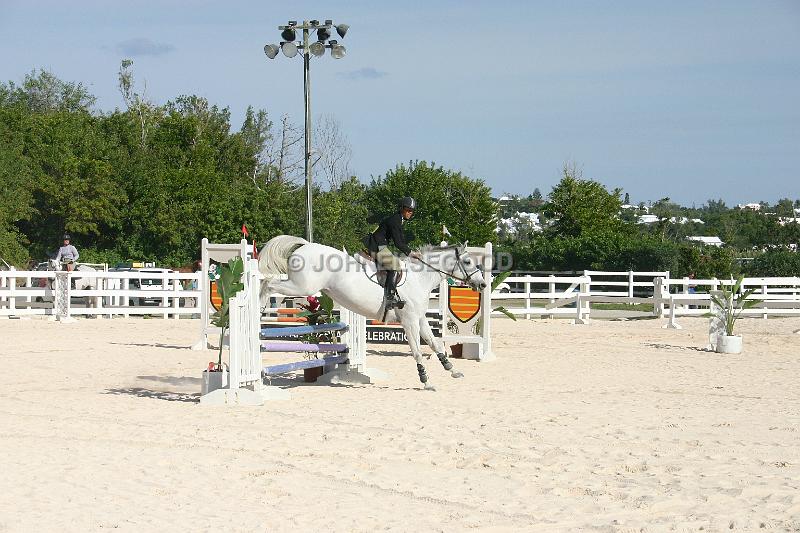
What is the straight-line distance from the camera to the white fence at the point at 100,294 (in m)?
24.8

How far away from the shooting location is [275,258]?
12.6m

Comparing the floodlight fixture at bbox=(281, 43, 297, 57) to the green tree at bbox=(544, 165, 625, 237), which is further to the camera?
the green tree at bbox=(544, 165, 625, 237)

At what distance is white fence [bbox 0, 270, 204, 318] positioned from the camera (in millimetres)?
24750

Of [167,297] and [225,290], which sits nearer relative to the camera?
[225,290]

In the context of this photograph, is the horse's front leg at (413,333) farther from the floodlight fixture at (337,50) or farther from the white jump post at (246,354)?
the floodlight fixture at (337,50)

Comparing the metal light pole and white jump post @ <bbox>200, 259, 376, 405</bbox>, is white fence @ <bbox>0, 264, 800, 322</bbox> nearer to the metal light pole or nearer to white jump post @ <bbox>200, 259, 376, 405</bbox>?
the metal light pole

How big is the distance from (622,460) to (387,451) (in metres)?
1.79

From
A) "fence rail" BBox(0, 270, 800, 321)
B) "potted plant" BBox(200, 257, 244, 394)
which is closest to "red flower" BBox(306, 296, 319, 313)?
"potted plant" BBox(200, 257, 244, 394)

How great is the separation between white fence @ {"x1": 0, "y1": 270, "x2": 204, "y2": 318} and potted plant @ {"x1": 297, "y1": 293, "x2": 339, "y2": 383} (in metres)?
11.3

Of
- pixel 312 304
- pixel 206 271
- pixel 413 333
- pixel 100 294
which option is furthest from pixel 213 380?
pixel 100 294

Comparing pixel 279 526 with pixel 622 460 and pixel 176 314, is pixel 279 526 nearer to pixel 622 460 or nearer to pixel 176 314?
pixel 622 460

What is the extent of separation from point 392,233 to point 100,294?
15.1 m

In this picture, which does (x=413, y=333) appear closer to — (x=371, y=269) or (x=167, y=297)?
(x=371, y=269)

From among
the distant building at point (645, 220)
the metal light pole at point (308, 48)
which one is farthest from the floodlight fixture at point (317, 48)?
the distant building at point (645, 220)
